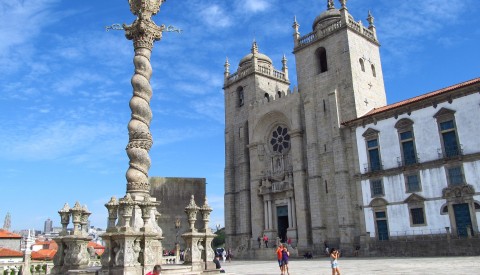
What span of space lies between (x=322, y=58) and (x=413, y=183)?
48.4 feet

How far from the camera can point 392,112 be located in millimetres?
28781

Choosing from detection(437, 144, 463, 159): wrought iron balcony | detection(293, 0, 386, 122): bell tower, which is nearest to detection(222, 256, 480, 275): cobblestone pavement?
detection(437, 144, 463, 159): wrought iron balcony

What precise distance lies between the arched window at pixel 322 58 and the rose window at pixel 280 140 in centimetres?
675

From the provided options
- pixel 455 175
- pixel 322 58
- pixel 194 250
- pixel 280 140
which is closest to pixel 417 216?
pixel 455 175

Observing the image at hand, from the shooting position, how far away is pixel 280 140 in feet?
127

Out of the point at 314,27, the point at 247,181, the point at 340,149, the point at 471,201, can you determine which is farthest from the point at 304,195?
the point at 314,27

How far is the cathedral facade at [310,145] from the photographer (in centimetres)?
3084

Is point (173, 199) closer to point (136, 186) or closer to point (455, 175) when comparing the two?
point (455, 175)

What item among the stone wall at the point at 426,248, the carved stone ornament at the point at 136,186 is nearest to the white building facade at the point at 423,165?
the stone wall at the point at 426,248

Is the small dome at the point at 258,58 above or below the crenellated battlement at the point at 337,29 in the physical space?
above

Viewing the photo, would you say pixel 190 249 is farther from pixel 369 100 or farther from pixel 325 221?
pixel 369 100

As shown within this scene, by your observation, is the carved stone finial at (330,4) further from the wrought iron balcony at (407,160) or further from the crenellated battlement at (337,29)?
the wrought iron balcony at (407,160)

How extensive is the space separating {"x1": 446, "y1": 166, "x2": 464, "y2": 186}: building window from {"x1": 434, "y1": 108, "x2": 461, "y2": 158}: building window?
32.6 inches

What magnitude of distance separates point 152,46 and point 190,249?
8.80 metres
